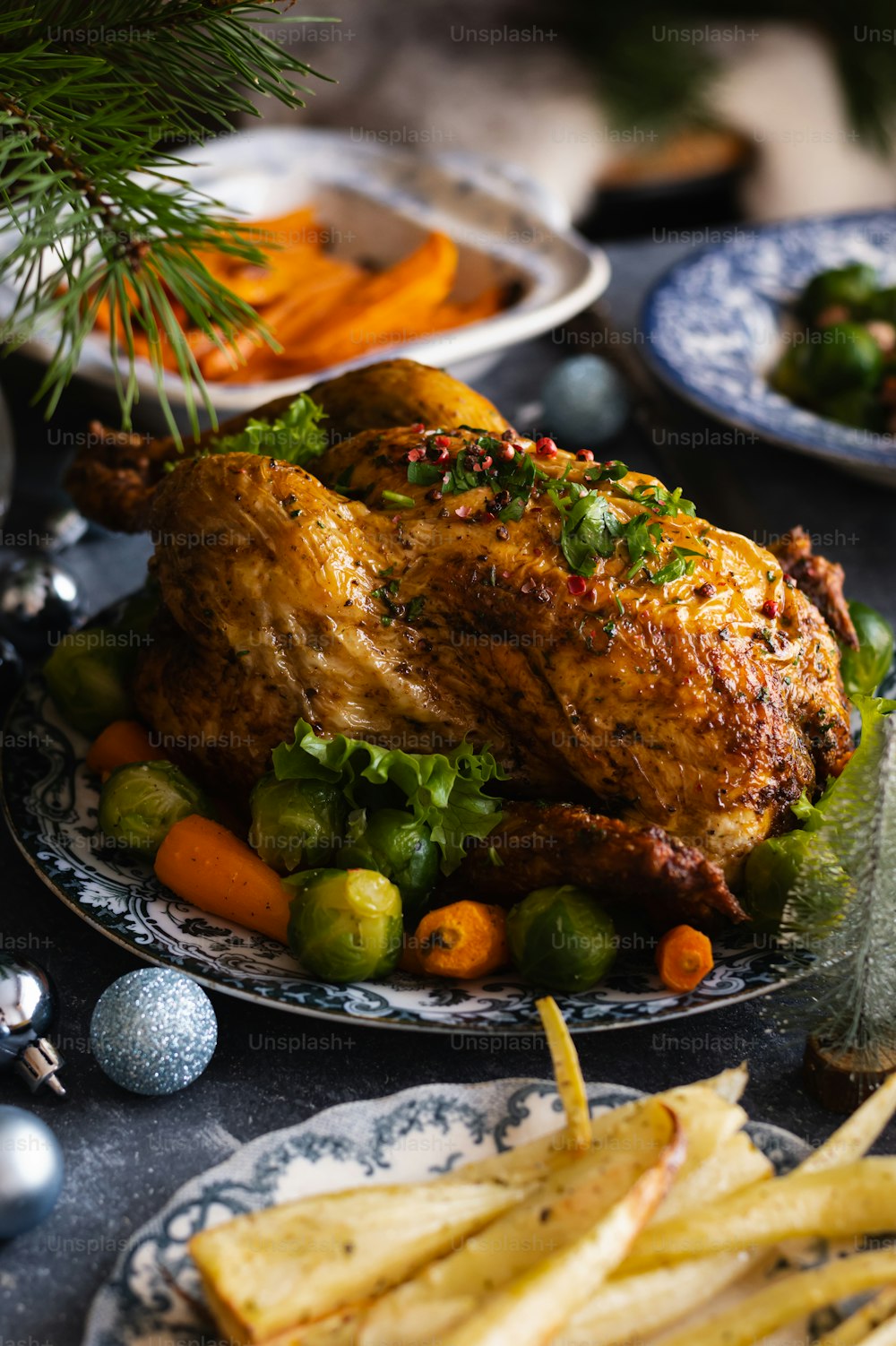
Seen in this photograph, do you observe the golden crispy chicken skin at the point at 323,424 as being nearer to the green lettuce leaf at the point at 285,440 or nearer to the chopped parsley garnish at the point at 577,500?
the green lettuce leaf at the point at 285,440

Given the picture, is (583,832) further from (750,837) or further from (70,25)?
(70,25)

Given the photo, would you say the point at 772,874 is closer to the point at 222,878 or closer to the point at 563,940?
the point at 563,940

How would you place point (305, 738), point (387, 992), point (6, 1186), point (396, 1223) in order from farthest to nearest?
point (305, 738) < point (387, 992) < point (6, 1186) < point (396, 1223)

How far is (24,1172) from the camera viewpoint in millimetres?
2180

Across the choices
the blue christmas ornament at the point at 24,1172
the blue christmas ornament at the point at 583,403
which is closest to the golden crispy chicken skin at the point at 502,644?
the blue christmas ornament at the point at 24,1172

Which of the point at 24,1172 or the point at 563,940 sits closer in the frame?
the point at 24,1172

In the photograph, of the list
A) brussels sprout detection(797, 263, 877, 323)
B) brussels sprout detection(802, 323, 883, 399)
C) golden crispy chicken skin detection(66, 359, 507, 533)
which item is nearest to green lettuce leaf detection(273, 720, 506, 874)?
golden crispy chicken skin detection(66, 359, 507, 533)

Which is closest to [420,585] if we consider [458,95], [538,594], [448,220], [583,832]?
[538,594]

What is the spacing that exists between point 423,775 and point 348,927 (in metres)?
0.37

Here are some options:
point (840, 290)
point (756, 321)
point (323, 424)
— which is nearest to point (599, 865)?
point (323, 424)

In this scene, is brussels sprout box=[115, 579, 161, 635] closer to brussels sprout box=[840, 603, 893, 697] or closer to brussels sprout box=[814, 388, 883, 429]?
brussels sprout box=[840, 603, 893, 697]

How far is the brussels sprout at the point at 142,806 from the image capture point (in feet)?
9.37

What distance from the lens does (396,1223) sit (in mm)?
1964

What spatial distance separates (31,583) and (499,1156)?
218 cm
